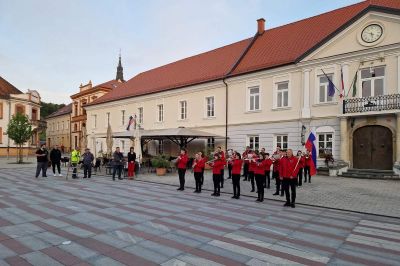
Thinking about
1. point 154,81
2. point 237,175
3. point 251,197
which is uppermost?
point 154,81

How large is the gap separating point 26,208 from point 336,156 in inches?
639

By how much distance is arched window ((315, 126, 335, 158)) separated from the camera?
62.5ft

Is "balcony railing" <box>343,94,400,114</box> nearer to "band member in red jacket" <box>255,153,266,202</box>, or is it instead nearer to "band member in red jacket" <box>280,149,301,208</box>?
"band member in red jacket" <box>255,153,266,202</box>

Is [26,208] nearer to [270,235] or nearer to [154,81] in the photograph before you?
[270,235]

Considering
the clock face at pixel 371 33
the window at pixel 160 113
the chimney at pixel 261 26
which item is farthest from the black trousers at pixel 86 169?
the chimney at pixel 261 26

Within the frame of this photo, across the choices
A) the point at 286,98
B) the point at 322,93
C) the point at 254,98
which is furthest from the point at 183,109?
the point at 322,93

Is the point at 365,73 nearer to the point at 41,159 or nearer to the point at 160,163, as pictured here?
the point at 160,163

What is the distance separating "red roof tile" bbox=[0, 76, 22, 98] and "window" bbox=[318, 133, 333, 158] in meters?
48.6

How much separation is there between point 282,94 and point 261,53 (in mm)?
4821

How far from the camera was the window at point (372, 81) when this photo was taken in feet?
58.1

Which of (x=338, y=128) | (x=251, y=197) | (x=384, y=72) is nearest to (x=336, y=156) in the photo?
(x=338, y=128)

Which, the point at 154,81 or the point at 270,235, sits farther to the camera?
the point at 154,81

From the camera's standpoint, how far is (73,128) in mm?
56625

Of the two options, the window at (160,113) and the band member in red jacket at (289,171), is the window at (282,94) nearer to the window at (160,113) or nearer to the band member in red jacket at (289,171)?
the band member in red jacket at (289,171)
